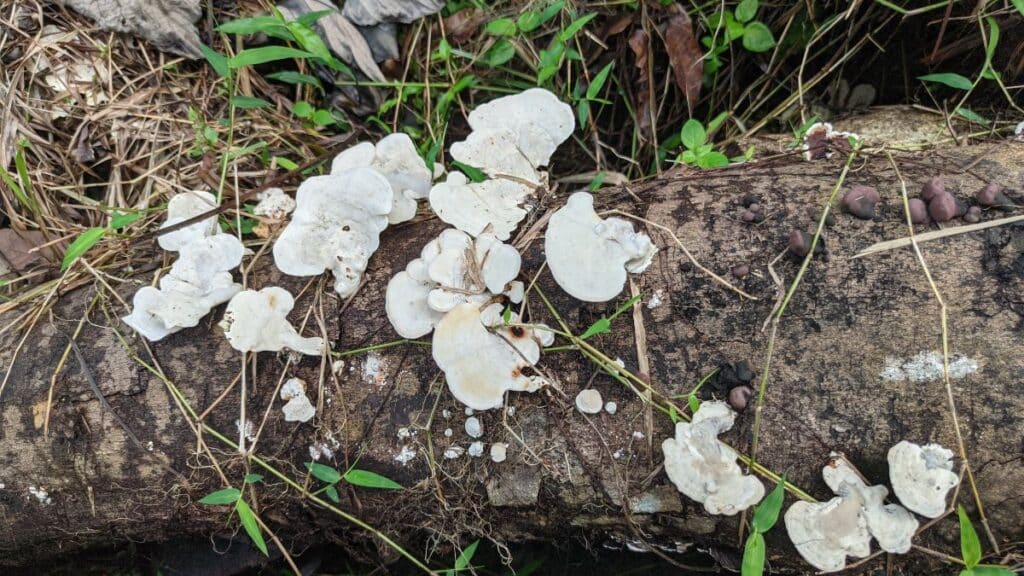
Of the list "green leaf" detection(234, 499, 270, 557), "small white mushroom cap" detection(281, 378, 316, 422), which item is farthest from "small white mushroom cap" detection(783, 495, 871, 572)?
"green leaf" detection(234, 499, 270, 557)

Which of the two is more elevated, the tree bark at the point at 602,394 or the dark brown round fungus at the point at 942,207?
the dark brown round fungus at the point at 942,207

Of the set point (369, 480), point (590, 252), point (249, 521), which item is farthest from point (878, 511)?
point (249, 521)

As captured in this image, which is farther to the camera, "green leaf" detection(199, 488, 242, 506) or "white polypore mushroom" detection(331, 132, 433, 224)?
"white polypore mushroom" detection(331, 132, 433, 224)

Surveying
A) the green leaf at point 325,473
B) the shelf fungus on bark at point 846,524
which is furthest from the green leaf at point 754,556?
the green leaf at point 325,473

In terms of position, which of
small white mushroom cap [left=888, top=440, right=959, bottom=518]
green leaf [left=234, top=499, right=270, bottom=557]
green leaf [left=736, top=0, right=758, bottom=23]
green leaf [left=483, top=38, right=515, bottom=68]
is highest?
green leaf [left=736, top=0, right=758, bottom=23]

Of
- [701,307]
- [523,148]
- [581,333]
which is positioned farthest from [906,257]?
[523,148]

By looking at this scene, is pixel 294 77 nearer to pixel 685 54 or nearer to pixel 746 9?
pixel 685 54

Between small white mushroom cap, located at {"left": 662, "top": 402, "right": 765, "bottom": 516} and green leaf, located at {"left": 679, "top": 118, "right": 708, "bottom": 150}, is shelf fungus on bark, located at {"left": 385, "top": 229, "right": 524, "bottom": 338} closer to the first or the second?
small white mushroom cap, located at {"left": 662, "top": 402, "right": 765, "bottom": 516}

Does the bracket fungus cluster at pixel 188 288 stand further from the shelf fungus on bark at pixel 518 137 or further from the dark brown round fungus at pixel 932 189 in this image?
the dark brown round fungus at pixel 932 189
